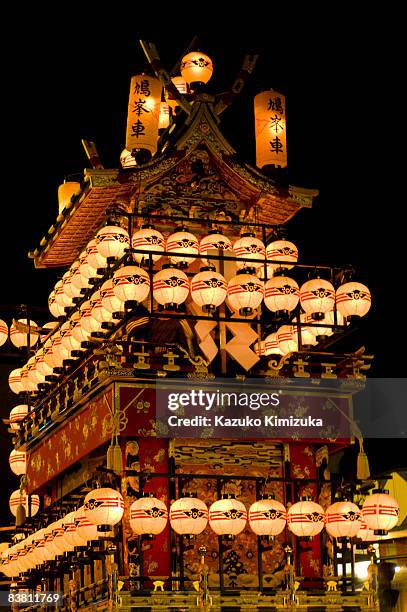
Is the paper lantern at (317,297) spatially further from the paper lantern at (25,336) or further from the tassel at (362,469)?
the paper lantern at (25,336)

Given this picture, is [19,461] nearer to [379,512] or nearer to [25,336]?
[25,336]

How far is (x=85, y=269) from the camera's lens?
16.4 meters

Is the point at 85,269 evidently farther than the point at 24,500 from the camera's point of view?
No

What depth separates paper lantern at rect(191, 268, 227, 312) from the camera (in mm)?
14633

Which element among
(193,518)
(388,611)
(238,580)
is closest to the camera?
(193,518)

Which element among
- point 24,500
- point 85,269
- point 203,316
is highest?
point 85,269

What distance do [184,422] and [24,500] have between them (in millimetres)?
5902

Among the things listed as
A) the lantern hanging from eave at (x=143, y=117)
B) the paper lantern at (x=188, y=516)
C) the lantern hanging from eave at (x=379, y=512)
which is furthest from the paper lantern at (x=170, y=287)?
the lantern hanging from eave at (x=379, y=512)

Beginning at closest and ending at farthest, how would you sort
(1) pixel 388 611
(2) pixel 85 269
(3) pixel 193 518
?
(3) pixel 193 518 < (2) pixel 85 269 < (1) pixel 388 611

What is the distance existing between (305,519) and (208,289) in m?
3.10

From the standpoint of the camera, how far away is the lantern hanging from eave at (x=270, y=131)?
1686 cm

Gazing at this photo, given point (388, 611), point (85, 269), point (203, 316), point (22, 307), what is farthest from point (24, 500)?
point (388, 611)

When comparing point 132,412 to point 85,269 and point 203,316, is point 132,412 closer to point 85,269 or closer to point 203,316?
point 203,316

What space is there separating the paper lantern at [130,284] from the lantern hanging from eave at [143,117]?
235 centimetres
